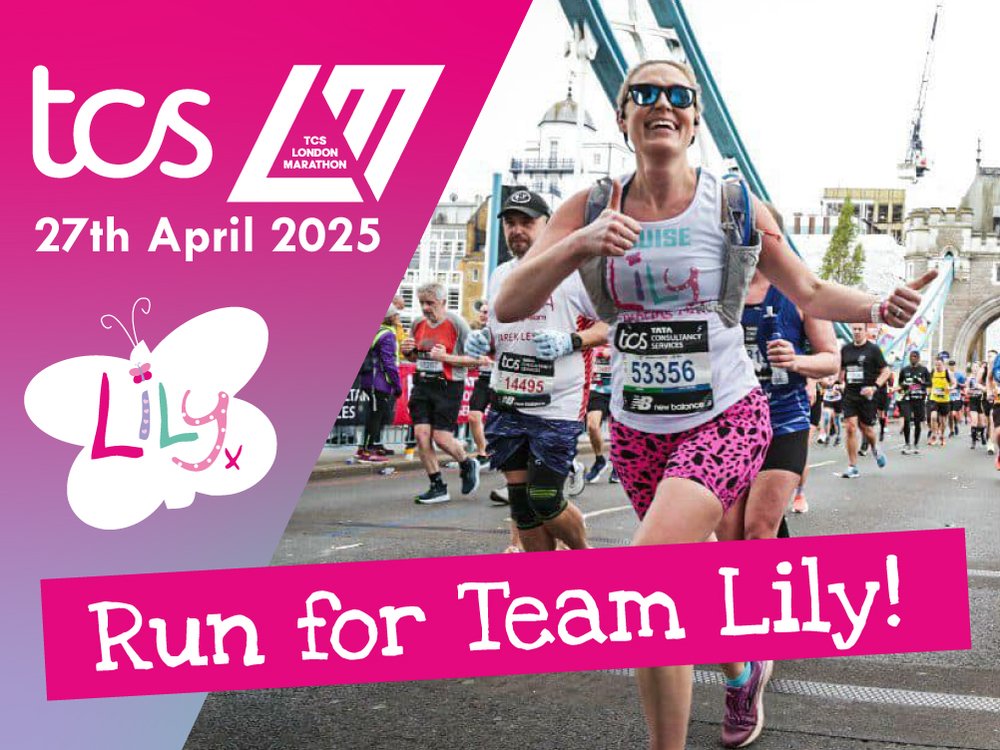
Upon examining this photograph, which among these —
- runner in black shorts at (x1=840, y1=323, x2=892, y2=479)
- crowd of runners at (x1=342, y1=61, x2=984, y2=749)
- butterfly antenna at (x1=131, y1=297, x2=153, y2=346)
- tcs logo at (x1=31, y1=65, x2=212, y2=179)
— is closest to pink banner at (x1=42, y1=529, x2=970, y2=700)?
crowd of runners at (x1=342, y1=61, x2=984, y2=749)

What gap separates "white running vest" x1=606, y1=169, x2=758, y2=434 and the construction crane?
12425cm

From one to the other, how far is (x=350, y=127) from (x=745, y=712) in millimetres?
8265

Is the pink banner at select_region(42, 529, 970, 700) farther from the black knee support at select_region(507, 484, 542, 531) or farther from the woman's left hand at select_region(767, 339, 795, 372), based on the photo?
the black knee support at select_region(507, 484, 542, 531)

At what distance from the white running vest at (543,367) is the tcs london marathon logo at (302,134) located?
3.16 meters

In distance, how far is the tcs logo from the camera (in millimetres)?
7305

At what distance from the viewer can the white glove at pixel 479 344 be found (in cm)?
606

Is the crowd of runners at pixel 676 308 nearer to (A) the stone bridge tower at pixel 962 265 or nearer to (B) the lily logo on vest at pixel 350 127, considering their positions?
(B) the lily logo on vest at pixel 350 127

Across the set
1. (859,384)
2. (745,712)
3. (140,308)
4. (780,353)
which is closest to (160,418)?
(140,308)

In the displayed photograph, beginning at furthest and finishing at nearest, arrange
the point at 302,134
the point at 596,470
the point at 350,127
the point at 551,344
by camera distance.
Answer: the point at 596,470, the point at 350,127, the point at 302,134, the point at 551,344

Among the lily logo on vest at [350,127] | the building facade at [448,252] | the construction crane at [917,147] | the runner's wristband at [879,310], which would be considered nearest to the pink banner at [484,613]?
the runner's wristband at [879,310]

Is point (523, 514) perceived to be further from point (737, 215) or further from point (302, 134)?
point (302, 134)

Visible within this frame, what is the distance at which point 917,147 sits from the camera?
469ft

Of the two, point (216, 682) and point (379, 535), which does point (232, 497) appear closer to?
point (379, 535)

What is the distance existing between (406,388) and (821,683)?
11376 millimetres
